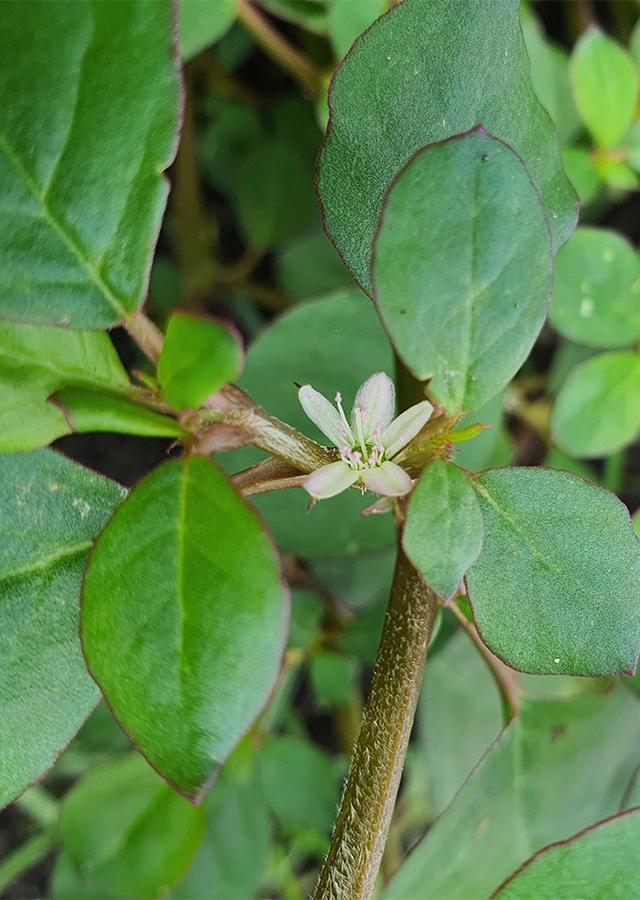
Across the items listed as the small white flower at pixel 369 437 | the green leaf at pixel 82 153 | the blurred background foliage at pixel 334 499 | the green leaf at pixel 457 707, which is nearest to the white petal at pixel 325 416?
the small white flower at pixel 369 437

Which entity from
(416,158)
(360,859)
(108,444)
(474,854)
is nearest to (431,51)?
(416,158)

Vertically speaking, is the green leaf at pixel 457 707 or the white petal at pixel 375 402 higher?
the white petal at pixel 375 402

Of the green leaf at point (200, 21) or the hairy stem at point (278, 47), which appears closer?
the green leaf at point (200, 21)

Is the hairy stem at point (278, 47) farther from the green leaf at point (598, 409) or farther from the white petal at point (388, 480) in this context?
the white petal at point (388, 480)

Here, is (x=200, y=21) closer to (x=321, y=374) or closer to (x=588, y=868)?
(x=321, y=374)

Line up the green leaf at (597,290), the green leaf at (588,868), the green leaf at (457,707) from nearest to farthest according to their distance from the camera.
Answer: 1. the green leaf at (588,868)
2. the green leaf at (597,290)
3. the green leaf at (457,707)

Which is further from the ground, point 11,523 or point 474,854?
point 11,523

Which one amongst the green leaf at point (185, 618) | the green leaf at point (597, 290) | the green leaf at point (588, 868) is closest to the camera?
the green leaf at point (185, 618)

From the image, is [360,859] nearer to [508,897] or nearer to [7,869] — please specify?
Answer: [508,897]
